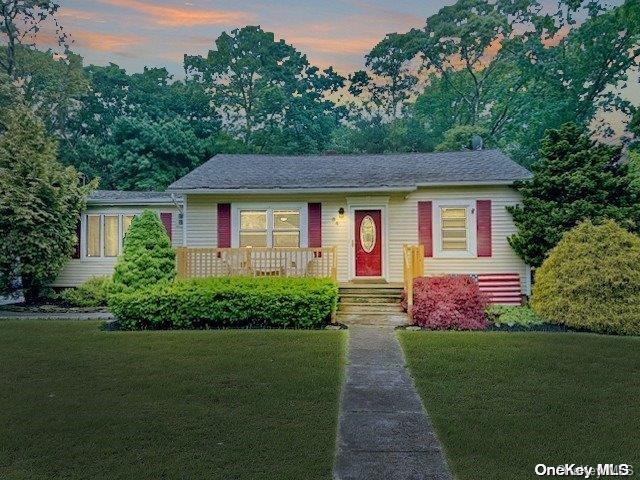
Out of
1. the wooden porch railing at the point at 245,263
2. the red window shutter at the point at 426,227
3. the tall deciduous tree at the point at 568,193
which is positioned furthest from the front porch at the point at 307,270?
the tall deciduous tree at the point at 568,193

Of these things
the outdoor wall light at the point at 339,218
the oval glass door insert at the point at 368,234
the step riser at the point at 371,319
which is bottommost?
the step riser at the point at 371,319

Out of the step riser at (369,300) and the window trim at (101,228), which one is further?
the window trim at (101,228)

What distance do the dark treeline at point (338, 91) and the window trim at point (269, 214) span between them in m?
13.4

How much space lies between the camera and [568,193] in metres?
12.2

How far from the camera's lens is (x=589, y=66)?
24.0 m

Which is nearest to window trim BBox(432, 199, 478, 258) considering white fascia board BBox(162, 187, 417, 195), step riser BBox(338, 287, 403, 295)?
white fascia board BBox(162, 187, 417, 195)

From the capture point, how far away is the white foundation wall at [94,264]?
51.5 feet

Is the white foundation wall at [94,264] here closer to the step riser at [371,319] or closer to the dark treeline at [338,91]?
the step riser at [371,319]

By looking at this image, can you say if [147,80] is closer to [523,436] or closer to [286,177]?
[286,177]

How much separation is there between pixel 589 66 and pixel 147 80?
25.5m

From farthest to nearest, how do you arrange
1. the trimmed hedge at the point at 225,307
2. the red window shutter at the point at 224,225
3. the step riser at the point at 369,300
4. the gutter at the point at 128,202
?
the gutter at the point at 128,202, the red window shutter at the point at 224,225, the step riser at the point at 369,300, the trimmed hedge at the point at 225,307

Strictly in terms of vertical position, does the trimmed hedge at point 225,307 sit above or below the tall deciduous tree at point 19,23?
below

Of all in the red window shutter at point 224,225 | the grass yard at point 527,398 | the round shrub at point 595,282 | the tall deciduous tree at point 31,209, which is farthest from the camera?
the red window shutter at point 224,225

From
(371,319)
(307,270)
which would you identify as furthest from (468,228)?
(307,270)
